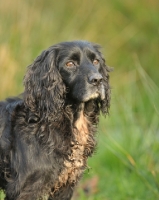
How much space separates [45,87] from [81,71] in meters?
0.42

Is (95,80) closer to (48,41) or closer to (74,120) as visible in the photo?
(74,120)

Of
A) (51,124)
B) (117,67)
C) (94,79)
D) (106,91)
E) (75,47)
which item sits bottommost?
(117,67)

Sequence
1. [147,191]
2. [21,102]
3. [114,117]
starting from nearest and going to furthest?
[21,102], [147,191], [114,117]

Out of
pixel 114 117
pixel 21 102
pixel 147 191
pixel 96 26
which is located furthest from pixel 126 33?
pixel 21 102

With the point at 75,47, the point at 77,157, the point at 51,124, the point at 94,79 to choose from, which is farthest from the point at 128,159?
the point at 75,47

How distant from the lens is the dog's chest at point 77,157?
18.5ft

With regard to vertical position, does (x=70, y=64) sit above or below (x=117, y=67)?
above

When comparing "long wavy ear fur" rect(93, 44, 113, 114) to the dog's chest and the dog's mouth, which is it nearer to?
the dog's chest

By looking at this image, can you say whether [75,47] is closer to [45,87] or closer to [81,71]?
[81,71]

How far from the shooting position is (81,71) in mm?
5539

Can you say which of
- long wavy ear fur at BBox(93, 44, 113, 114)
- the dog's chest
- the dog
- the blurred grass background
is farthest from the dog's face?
the blurred grass background

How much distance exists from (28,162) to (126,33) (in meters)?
9.40

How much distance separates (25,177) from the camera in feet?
17.9

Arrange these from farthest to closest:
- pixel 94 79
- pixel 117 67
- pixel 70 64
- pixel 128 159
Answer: pixel 117 67, pixel 128 159, pixel 70 64, pixel 94 79
